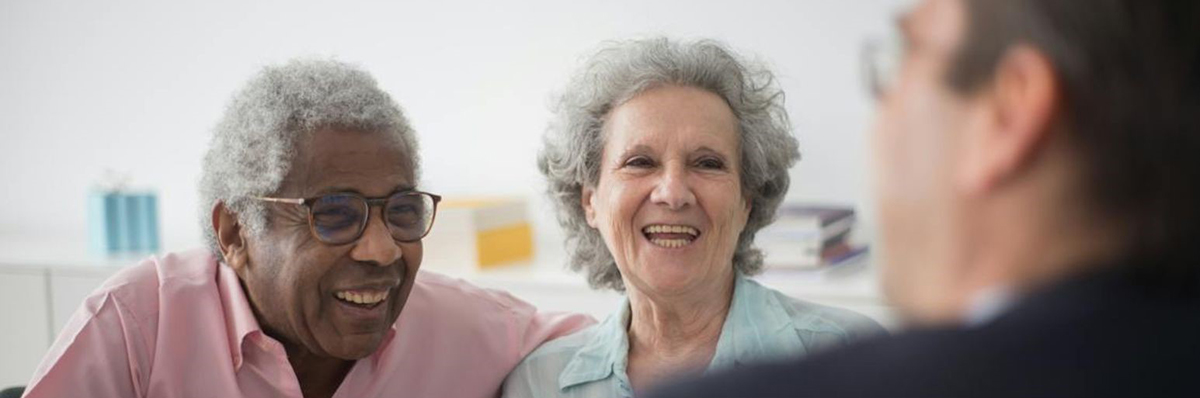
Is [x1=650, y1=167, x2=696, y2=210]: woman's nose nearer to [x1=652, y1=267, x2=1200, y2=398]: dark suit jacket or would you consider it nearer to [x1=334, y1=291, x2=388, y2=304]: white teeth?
[x1=334, y1=291, x2=388, y2=304]: white teeth

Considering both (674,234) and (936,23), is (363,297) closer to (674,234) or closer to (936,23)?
(674,234)

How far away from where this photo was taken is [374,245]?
1.95 m

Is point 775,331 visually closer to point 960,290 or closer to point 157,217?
point 960,290

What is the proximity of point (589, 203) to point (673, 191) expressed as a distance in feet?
0.86

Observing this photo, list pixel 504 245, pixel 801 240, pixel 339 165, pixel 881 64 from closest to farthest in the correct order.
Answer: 1. pixel 881 64
2. pixel 339 165
3. pixel 801 240
4. pixel 504 245

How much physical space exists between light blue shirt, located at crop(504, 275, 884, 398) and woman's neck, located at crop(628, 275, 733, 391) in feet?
0.09

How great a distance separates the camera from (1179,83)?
26.8 inches

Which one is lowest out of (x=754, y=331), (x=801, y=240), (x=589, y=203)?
(x=754, y=331)

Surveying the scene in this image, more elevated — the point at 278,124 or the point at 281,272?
the point at 278,124

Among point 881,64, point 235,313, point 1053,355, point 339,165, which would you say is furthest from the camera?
point 235,313

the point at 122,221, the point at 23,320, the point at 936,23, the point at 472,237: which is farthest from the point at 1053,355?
the point at 23,320

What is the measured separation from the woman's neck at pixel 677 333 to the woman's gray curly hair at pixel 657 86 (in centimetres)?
12

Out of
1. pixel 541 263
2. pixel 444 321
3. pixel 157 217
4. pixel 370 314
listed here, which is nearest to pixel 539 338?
pixel 444 321

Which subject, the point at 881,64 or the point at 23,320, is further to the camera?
the point at 23,320
